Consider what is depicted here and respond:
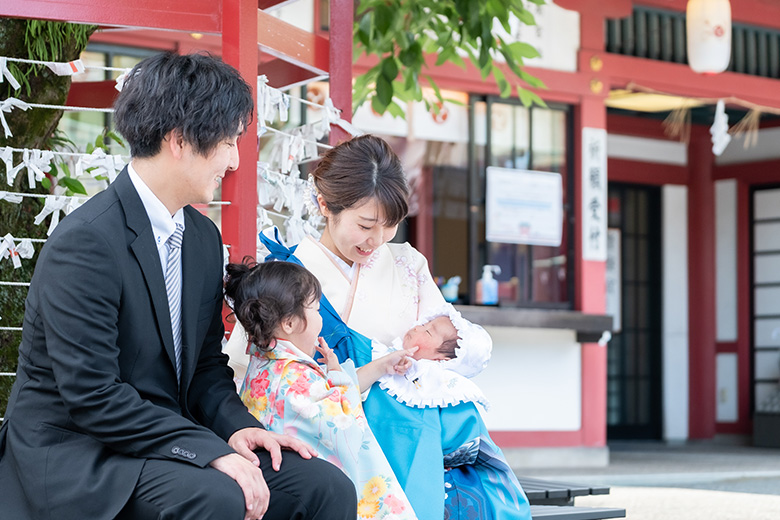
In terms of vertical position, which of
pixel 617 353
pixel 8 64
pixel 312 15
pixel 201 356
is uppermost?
pixel 312 15

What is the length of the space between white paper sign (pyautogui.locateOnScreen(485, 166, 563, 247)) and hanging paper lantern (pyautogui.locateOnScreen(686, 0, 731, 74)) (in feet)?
4.28

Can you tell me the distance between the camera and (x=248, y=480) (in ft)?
Result: 5.62

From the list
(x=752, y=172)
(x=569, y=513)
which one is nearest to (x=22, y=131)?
(x=569, y=513)

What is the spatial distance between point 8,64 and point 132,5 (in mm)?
477

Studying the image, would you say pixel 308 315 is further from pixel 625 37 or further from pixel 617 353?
pixel 617 353

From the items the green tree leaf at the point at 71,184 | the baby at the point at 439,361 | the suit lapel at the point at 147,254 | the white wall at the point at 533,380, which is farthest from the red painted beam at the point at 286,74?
the white wall at the point at 533,380

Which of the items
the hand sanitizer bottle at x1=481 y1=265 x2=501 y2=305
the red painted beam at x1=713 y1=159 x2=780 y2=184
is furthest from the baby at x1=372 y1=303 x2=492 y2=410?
the red painted beam at x1=713 y1=159 x2=780 y2=184

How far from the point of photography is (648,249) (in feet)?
30.7

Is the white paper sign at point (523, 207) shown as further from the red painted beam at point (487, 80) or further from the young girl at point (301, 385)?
the young girl at point (301, 385)

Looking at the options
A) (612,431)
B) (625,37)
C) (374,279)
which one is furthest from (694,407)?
(374,279)

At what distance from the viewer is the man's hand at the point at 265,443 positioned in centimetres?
185

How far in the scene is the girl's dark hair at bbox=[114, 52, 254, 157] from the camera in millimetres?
1812

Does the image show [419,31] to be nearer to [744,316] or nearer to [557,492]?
[557,492]

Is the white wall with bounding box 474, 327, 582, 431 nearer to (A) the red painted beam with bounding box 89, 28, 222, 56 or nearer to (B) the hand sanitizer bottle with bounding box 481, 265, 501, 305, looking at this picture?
(B) the hand sanitizer bottle with bounding box 481, 265, 501, 305
